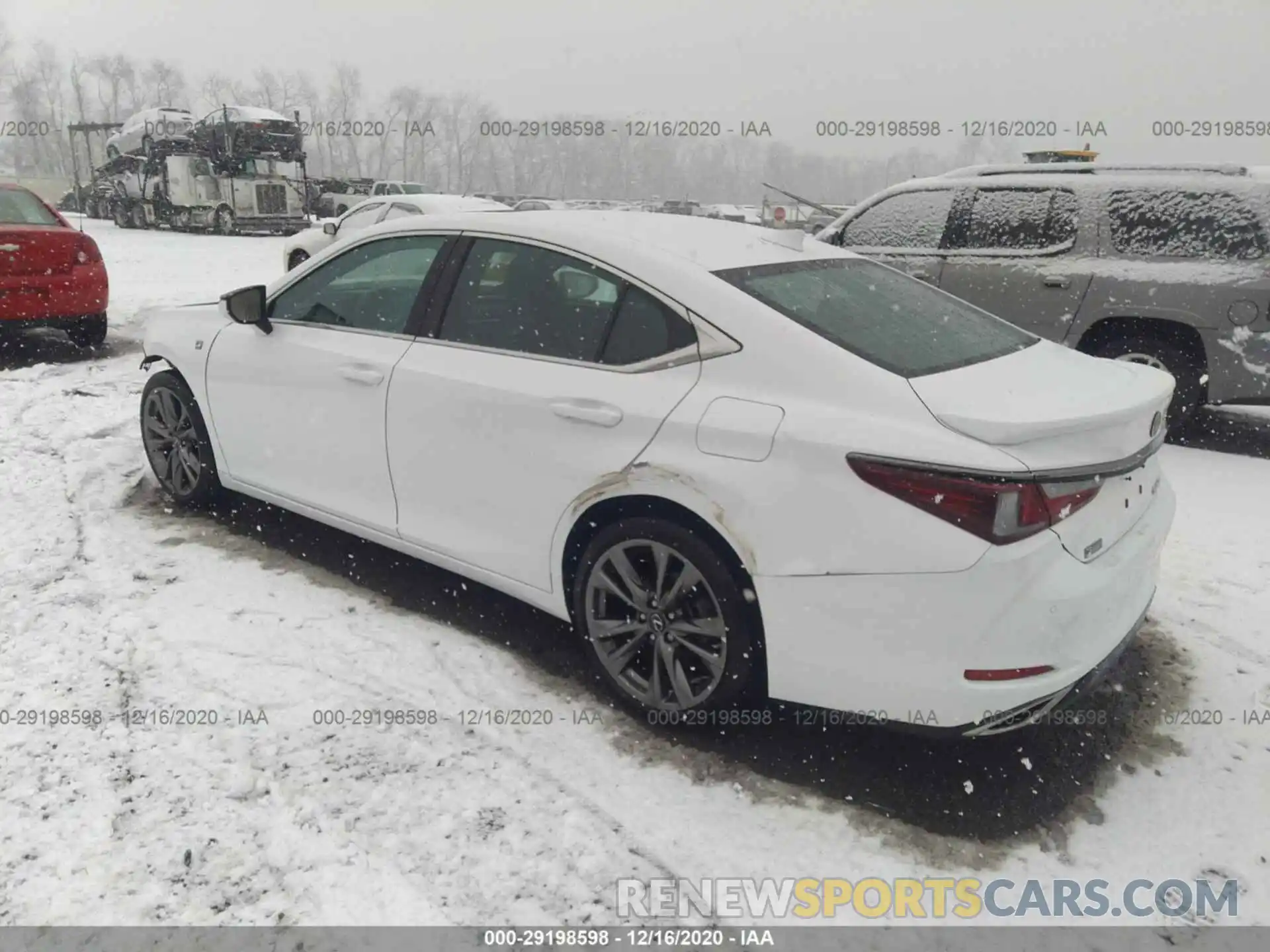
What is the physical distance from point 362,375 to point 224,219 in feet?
87.5

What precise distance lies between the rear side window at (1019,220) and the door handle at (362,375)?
16.9 ft

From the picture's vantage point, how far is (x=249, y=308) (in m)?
4.04

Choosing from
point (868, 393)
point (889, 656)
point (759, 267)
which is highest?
point (759, 267)

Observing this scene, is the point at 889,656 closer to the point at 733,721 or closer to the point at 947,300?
the point at 733,721

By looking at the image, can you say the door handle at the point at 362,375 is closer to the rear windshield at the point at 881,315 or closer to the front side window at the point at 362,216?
the rear windshield at the point at 881,315

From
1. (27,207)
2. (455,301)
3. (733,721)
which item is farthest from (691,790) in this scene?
(27,207)

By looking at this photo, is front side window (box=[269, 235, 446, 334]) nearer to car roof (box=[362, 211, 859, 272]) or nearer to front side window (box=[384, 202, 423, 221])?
car roof (box=[362, 211, 859, 272])

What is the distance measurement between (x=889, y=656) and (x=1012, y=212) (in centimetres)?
Result: 547

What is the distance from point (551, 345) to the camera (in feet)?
10.3

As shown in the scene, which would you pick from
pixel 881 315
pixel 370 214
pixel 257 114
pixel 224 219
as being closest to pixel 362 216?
pixel 370 214

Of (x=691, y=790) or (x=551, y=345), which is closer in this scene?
(x=691, y=790)

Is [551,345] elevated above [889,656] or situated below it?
above

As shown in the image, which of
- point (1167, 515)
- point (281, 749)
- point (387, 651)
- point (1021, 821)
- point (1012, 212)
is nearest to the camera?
point (1021, 821)

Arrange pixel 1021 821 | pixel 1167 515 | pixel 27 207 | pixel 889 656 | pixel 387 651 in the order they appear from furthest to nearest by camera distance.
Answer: pixel 27 207 < pixel 387 651 < pixel 1167 515 < pixel 1021 821 < pixel 889 656
